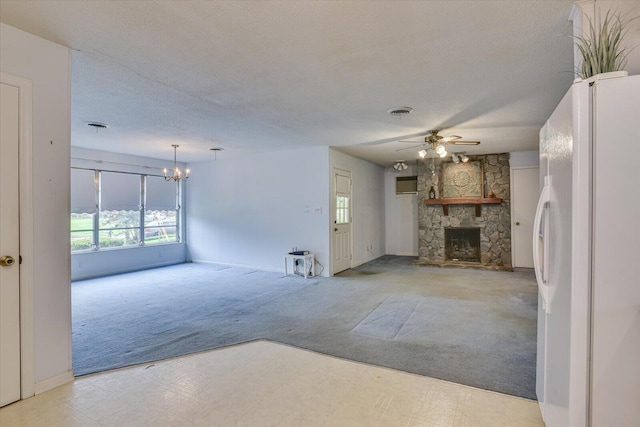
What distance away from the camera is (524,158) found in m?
6.83

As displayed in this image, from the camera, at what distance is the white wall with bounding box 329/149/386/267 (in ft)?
23.0

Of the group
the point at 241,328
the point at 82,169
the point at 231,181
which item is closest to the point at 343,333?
the point at 241,328

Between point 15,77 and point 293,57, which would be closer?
point 15,77

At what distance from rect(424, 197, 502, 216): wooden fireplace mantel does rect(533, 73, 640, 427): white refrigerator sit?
20.5 feet

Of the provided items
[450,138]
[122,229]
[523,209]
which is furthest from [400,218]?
[122,229]

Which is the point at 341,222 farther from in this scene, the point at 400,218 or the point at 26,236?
the point at 26,236

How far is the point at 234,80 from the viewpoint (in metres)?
3.00

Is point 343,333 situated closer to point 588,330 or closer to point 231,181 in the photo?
point 588,330

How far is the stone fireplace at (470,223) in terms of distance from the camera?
22.9 feet

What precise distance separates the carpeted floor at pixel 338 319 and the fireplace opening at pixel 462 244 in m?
1.30

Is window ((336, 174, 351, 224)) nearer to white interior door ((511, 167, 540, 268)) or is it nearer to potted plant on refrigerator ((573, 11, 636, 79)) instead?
white interior door ((511, 167, 540, 268))

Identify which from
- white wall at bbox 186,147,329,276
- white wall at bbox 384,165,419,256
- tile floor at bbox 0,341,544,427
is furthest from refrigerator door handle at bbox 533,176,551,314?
white wall at bbox 384,165,419,256

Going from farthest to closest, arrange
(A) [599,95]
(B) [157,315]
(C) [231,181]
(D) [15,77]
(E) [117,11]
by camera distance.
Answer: (C) [231,181] < (B) [157,315] < (D) [15,77] < (E) [117,11] < (A) [599,95]

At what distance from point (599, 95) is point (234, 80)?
267cm
